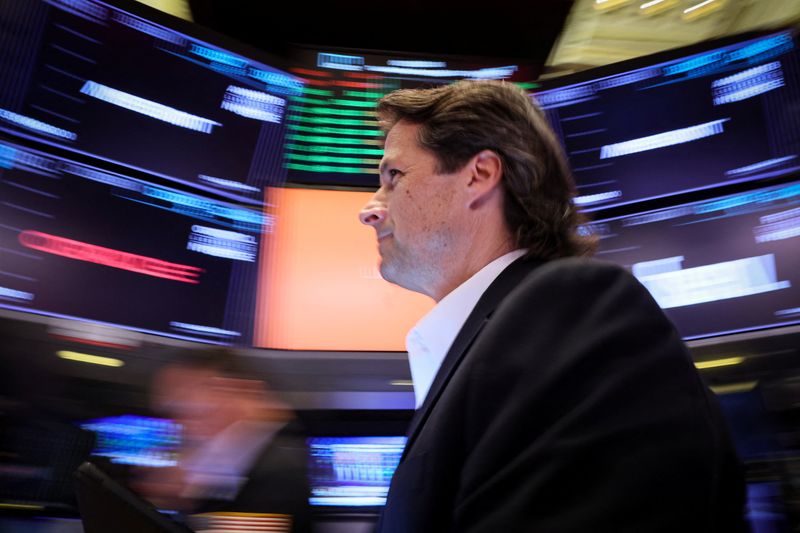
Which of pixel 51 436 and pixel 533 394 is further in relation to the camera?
pixel 51 436

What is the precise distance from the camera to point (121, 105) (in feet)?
7.64

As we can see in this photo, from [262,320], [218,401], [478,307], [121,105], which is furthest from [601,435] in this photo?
[121,105]

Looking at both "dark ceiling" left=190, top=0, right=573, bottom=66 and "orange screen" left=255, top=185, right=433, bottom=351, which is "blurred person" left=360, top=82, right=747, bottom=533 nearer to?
"orange screen" left=255, top=185, right=433, bottom=351

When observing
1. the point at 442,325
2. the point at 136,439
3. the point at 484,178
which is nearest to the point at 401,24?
the point at 136,439

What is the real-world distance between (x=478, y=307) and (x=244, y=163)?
5.96 ft

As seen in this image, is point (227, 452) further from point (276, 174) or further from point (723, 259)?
point (723, 259)

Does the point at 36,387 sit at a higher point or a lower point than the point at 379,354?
lower

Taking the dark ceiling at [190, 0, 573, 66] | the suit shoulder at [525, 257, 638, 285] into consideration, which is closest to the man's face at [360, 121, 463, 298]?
the suit shoulder at [525, 257, 638, 285]

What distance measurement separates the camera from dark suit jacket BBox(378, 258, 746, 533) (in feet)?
2.07

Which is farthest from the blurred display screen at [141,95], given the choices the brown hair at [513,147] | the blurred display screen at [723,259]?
the brown hair at [513,147]

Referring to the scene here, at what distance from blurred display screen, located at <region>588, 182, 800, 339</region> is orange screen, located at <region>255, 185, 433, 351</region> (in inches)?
30.7

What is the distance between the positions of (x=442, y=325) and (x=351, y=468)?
1.48 m

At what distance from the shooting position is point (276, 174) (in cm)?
263

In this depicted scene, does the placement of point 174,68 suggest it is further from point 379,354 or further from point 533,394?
point 533,394
